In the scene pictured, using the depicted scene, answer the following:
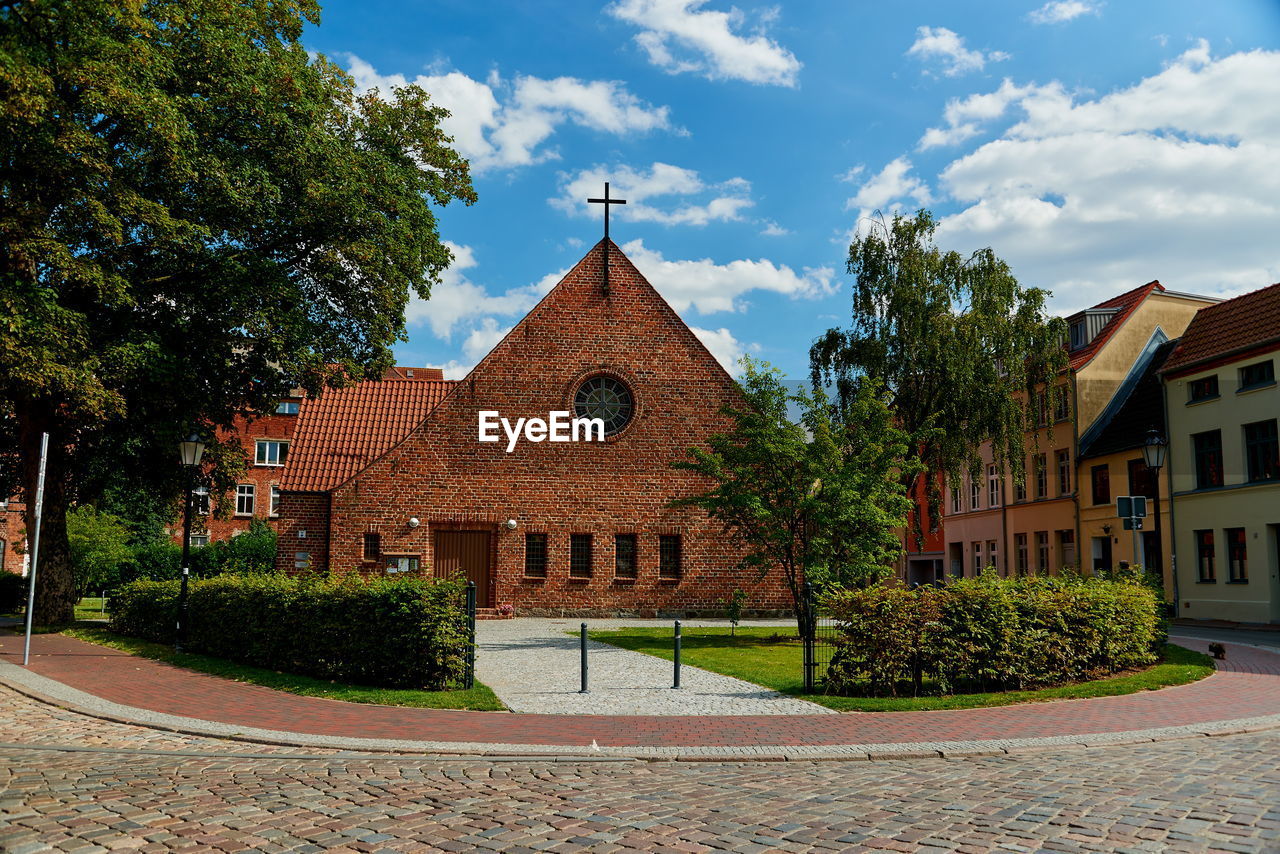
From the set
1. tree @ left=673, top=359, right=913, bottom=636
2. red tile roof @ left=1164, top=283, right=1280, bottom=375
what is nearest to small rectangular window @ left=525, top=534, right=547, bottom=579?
tree @ left=673, top=359, right=913, bottom=636

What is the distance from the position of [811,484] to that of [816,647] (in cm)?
745

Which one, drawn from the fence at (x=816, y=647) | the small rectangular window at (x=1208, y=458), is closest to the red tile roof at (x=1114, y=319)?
the small rectangular window at (x=1208, y=458)

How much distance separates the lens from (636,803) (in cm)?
702

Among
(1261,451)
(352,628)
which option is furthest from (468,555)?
(1261,451)

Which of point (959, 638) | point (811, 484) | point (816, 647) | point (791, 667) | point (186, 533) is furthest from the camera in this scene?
point (811, 484)

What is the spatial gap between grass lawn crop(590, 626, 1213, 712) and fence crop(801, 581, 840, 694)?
25 cm

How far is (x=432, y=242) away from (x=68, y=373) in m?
8.88

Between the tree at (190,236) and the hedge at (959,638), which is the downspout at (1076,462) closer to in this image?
the hedge at (959,638)

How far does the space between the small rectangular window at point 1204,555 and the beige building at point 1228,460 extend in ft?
0.10

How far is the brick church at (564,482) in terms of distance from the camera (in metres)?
28.6

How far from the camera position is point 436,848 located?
5.75m

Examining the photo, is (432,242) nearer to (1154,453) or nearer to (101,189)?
(101,189)

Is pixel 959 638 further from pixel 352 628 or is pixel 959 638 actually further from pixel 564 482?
pixel 564 482

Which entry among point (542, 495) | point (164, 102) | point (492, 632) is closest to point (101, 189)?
point (164, 102)
